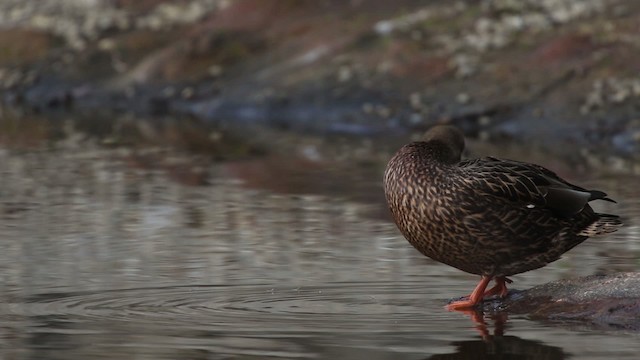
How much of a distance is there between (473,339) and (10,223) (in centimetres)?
645

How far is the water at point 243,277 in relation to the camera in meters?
8.55

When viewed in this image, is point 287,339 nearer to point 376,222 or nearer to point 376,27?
point 376,222

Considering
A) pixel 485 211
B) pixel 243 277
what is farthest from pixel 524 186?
pixel 243 277

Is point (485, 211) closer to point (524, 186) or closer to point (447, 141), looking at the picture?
point (524, 186)

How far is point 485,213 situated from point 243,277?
195cm

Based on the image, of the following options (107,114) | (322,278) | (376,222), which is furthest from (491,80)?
(322,278)

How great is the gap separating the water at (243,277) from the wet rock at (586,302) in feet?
0.63

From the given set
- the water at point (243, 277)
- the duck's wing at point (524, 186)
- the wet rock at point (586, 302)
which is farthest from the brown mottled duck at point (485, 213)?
the water at point (243, 277)

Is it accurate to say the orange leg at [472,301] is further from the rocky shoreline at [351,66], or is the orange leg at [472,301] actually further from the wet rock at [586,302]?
the rocky shoreline at [351,66]

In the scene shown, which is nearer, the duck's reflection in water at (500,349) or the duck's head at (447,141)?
the duck's reflection in water at (500,349)

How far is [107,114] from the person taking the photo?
30016mm

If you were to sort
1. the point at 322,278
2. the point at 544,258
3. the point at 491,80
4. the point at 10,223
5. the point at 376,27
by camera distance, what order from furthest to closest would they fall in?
the point at 376,27, the point at 491,80, the point at 10,223, the point at 322,278, the point at 544,258

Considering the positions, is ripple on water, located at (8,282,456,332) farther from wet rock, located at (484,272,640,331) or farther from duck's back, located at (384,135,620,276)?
wet rock, located at (484,272,640,331)

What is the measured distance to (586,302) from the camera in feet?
31.3
